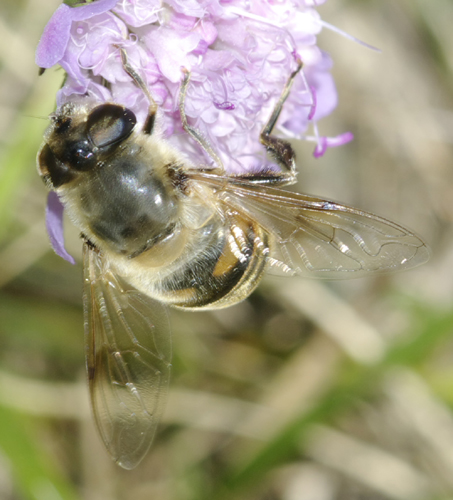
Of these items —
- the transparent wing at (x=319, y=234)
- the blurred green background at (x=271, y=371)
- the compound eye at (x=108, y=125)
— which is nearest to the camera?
the compound eye at (x=108, y=125)

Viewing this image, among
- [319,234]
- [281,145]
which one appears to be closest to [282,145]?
[281,145]

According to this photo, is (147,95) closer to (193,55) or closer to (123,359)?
(193,55)

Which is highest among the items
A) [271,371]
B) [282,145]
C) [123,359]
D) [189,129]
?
[189,129]

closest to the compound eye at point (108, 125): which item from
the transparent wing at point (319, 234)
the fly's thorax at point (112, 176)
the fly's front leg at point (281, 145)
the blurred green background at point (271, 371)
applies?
the fly's thorax at point (112, 176)

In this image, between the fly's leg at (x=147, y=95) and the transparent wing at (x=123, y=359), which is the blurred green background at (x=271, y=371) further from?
the fly's leg at (x=147, y=95)

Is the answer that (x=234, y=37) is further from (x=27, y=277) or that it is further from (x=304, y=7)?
(x=27, y=277)

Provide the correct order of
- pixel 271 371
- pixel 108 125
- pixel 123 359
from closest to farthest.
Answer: pixel 108 125, pixel 123 359, pixel 271 371

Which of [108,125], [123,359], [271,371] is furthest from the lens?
[271,371]

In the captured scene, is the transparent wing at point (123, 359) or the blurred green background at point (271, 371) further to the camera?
the blurred green background at point (271, 371)
